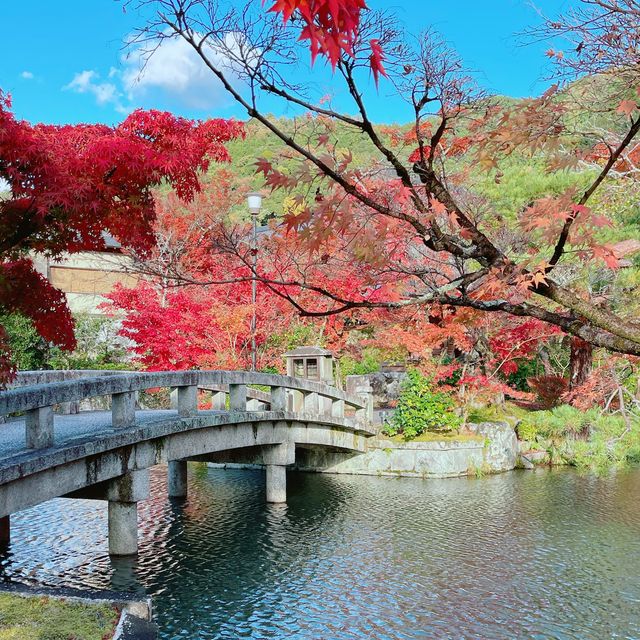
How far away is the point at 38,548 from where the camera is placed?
9.74 meters

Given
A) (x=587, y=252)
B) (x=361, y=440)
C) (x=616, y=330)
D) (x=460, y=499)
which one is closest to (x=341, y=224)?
(x=587, y=252)

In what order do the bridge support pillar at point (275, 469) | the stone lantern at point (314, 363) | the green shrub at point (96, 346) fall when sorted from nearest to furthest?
the bridge support pillar at point (275, 469)
the stone lantern at point (314, 363)
the green shrub at point (96, 346)

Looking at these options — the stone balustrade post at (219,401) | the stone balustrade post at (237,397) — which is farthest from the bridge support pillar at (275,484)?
the stone balustrade post at (237,397)

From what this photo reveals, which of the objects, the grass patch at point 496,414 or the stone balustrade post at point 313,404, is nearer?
the stone balustrade post at point 313,404

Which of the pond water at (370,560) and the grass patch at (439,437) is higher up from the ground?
the grass patch at (439,437)

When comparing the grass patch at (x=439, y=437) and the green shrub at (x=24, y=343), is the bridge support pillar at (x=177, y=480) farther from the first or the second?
the green shrub at (x=24, y=343)

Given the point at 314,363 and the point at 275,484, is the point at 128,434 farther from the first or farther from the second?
the point at 314,363

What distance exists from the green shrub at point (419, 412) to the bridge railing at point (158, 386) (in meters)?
0.77

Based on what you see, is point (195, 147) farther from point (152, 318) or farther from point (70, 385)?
point (152, 318)

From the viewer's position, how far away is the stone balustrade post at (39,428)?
702 centimetres

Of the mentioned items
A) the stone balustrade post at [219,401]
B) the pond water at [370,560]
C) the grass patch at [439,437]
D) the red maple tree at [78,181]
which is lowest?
the pond water at [370,560]

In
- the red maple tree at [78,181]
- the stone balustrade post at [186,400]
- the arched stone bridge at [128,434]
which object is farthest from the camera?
the stone balustrade post at [186,400]

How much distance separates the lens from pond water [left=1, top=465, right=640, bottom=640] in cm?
741

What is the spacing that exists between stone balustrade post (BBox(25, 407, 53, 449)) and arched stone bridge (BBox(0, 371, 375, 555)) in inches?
0.4
